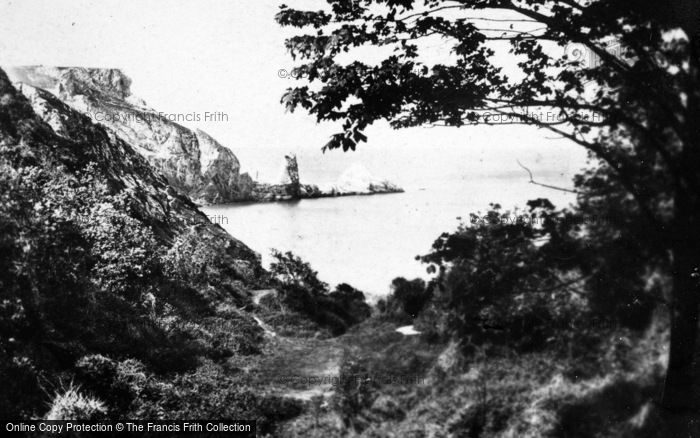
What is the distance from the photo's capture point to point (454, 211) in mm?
9445

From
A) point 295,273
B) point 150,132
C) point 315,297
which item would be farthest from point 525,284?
point 150,132

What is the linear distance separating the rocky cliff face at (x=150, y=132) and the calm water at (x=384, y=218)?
128cm

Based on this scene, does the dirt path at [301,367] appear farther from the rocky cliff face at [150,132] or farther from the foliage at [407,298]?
the rocky cliff face at [150,132]

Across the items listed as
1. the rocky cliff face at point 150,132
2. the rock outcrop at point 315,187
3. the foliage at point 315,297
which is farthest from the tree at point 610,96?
the rock outcrop at point 315,187

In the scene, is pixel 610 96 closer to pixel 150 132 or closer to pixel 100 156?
pixel 100 156

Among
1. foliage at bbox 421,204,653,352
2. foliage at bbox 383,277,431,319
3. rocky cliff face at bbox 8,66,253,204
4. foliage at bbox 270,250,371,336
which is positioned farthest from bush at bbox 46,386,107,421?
rocky cliff face at bbox 8,66,253,204

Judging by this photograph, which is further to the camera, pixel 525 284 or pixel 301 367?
pixel 301 367

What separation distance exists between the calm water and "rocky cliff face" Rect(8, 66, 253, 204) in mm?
1278

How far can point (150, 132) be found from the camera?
13.5 m

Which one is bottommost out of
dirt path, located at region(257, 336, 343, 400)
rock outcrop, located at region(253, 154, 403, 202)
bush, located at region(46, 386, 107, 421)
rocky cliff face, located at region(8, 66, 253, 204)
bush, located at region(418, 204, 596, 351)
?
dirt path, located at region(257, 336, 343, 400)

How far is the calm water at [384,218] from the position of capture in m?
8.74

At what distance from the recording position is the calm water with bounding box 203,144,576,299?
8.74m

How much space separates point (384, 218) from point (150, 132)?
839 cm

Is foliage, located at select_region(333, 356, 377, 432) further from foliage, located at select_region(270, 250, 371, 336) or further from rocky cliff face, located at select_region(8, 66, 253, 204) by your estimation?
rocky cliff face, located at select_region(8, 66, 253, 204)
